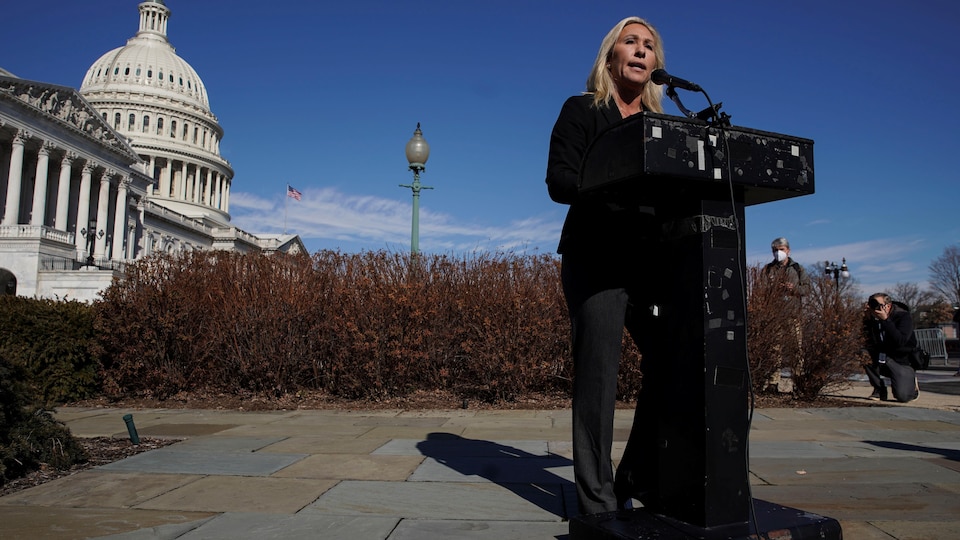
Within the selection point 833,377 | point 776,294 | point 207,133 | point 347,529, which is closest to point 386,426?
point 347,529

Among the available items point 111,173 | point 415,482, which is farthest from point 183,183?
point 415,482

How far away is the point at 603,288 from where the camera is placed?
275 centimetres

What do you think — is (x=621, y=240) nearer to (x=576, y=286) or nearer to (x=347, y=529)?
(x=576, y=286)

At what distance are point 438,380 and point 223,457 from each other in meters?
4.11

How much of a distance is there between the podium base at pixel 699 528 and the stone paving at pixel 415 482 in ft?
2.00

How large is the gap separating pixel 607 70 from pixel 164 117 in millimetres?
100454

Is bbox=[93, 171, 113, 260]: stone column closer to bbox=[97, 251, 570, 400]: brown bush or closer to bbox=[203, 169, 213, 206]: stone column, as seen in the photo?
bbox=[203, 169, 213, 206]: stone column

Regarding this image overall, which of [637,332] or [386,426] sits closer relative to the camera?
[637,332]

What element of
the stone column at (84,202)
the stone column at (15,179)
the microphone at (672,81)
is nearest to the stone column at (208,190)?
the stone column at (84,202)

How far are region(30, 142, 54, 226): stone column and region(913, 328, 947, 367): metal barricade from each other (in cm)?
6091

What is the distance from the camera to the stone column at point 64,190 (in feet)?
185

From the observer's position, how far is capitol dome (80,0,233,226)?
89188 mm

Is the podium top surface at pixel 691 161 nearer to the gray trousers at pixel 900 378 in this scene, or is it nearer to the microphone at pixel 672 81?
the microphone at pixel 672 81

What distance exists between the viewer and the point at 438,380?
8781mm
